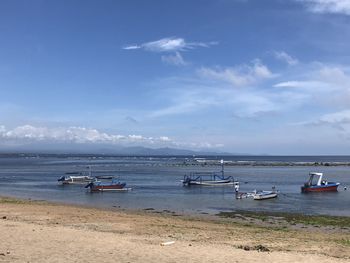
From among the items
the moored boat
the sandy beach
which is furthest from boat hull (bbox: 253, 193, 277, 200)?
the moored boat

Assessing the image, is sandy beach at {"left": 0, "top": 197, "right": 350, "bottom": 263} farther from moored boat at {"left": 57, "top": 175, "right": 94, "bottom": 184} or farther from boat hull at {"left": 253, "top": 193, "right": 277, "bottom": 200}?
moored boat at {"left": 57, "top": 175, "right": 94, "bottom": 184}

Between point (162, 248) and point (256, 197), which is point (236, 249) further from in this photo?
point (256, 197)

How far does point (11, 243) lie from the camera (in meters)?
17.4

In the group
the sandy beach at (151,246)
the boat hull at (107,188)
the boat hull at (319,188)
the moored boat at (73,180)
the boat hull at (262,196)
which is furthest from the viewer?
the moored boat at (73,180)

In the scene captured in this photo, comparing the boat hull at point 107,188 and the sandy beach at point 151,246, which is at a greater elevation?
the sandy beach at point 151,246

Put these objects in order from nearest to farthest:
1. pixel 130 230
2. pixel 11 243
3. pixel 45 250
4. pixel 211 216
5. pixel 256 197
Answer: pixel 45 250, pixel 11 243, pixel 130 230, pixel 211 216, pixel 256 197

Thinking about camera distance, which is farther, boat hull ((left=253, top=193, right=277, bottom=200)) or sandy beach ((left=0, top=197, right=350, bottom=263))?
boat hull ((left=253, top=193, right=277, bottom=200))

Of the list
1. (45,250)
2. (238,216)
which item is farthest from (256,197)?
(45,250)

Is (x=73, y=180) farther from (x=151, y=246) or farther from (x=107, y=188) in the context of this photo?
(x=151, y=246)

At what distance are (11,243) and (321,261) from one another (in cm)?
1106

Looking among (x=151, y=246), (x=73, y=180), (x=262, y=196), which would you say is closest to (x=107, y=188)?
(x=73, y=180)

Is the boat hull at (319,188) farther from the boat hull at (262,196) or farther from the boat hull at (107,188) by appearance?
the boat hull at (107,188)

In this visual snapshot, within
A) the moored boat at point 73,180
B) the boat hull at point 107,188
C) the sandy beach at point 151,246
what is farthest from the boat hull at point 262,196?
the moored boat at point 73,180

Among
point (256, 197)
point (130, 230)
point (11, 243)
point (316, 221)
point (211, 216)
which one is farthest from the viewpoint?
point (256, 197)
